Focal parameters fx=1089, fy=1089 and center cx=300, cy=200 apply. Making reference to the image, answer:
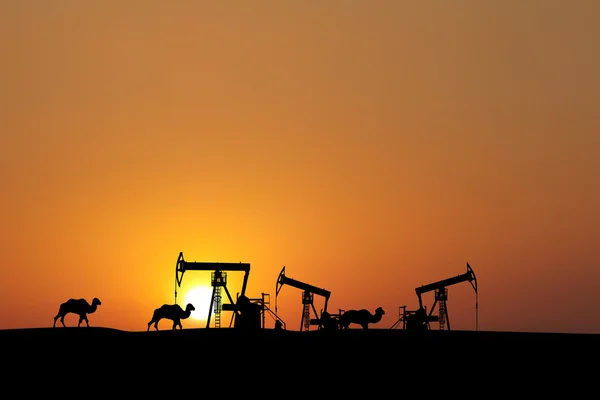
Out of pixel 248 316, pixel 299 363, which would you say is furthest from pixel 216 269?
pixel 299 363

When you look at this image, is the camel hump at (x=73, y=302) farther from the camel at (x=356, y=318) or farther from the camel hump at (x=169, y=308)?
the camel at (x=356, y=318)

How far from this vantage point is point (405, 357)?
54781mm

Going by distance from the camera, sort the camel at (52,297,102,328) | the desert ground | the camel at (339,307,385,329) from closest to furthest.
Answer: the desert ground < the camel at (52,297,102,328) < the camel at (339,307,385,329)

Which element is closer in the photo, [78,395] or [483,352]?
[78,395]

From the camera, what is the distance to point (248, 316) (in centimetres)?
7688

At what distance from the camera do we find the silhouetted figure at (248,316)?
76375 mm

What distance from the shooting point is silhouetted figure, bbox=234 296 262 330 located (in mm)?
76375

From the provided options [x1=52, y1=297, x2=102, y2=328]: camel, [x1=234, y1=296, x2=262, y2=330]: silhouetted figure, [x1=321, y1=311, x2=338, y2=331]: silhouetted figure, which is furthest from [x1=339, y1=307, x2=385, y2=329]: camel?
[x1=52, y1=297, x2=102, y2=328]: camel

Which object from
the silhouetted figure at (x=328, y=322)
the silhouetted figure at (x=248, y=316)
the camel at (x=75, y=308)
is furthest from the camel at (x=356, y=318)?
the camel at (x=75, y=308)

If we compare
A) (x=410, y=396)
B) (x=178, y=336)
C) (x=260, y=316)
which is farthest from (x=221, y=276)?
(x=410, y=396)

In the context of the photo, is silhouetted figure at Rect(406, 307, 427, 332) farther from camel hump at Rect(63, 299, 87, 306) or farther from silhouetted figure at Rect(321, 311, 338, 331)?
camel hump at Rect(63, 299, 87, 306)

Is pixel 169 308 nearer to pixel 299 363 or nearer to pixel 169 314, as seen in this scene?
pixel 169 314

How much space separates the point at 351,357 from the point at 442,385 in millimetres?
7771

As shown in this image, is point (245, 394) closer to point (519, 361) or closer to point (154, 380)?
point (154, 380)
